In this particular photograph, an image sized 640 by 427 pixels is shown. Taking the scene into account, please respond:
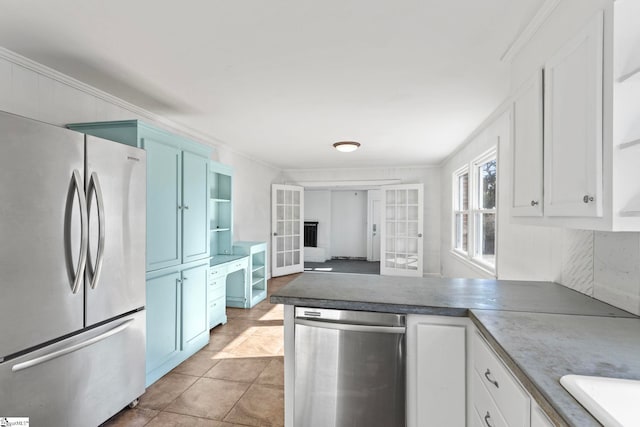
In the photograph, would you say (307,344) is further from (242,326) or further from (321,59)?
(242,326)

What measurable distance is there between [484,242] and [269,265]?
4.10m

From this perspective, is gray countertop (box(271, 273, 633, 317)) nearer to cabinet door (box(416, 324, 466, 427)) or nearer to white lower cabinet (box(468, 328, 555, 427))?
cabinet door (box(416, 324, 466, 427))

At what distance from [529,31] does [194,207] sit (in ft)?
9.18

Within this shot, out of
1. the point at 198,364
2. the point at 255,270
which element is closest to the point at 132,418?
the point at 198,364

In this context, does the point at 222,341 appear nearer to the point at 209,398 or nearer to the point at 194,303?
the point at 194,303

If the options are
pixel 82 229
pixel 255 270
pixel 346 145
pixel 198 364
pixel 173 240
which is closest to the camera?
pixel 82 229

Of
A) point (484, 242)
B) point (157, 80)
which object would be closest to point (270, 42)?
point (157, 80)

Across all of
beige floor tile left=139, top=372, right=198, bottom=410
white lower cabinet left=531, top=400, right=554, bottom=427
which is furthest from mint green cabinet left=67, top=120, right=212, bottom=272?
white lower cabinet left=531, top=400, right=554, bottom=427

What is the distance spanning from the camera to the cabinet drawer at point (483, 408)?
1.11 meters

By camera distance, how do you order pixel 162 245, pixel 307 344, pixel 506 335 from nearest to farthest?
pixel 506 335 < pixel 307 344 < pixel 162 245

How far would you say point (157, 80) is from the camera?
2.31 m

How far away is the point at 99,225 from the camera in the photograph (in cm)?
182

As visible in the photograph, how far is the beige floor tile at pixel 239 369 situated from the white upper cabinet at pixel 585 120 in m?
2.37

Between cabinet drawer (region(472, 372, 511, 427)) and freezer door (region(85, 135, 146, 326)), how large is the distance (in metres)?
2.10
